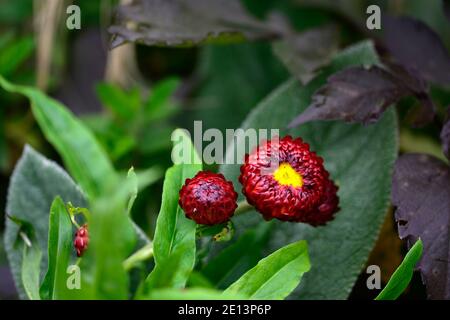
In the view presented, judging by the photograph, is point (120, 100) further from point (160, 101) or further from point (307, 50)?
point (307, 50)

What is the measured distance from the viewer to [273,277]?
54 cm

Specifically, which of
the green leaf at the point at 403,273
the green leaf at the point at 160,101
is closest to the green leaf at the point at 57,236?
the green leaf at the point at 403,273

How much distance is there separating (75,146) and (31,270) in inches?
4.6

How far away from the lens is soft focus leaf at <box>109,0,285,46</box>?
0.73 m

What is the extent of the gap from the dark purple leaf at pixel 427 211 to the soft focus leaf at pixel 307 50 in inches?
6.2

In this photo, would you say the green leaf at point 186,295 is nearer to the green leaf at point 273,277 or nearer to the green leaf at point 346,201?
the green leaf at point 273,277

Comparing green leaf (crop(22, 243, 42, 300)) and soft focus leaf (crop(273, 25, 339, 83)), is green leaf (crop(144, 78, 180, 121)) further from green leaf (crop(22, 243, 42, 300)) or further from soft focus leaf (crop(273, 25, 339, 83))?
green leaf (crop(22, 243, 42, 300))

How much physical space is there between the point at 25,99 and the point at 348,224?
25.7 inches

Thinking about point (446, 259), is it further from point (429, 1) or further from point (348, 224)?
point (429, 1)

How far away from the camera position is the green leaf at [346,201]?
2.26 ft

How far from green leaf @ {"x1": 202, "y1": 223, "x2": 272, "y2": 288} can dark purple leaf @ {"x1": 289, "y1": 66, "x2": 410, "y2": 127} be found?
12 centimetres

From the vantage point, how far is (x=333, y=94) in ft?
2.17

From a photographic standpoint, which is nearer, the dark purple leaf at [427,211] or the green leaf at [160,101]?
the dark purple leaf at [427,211]

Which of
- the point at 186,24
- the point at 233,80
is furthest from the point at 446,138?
the point at 233,80
